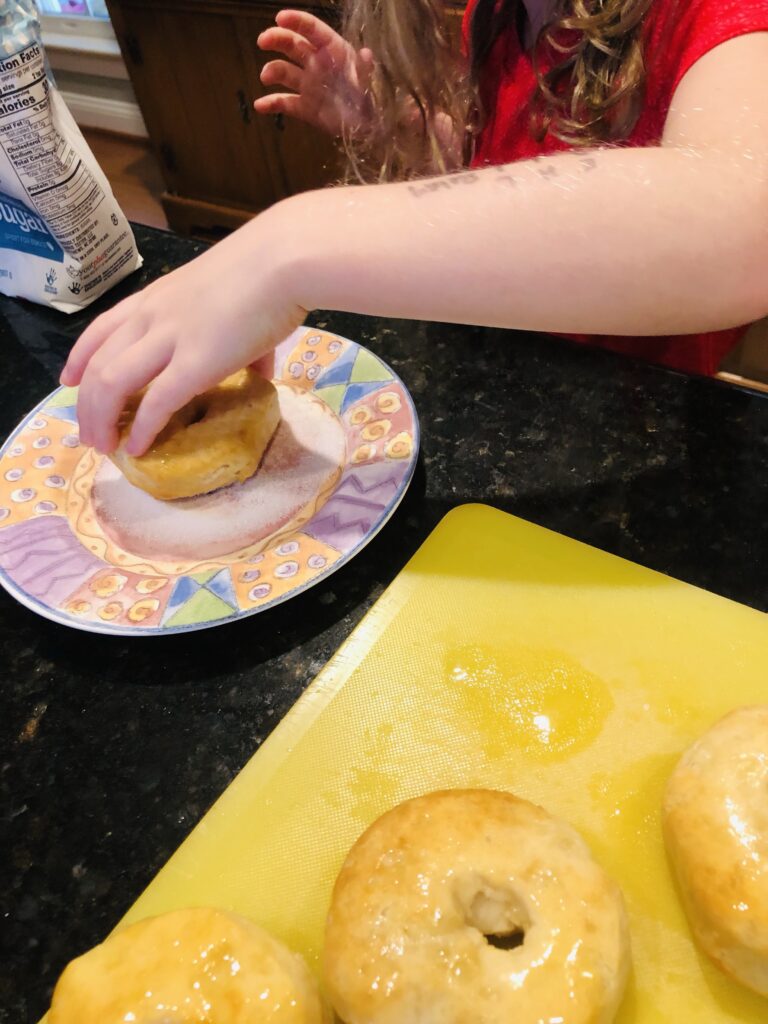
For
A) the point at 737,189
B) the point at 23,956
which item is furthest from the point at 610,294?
the point at 23,956

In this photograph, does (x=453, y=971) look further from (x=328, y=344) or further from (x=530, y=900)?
(x=328, y=344)

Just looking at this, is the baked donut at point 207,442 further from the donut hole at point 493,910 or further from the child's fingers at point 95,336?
the donut hole at point 493,910

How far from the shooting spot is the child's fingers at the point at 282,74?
3.16 ft

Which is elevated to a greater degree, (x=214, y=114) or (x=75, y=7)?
(x=75, y=7)

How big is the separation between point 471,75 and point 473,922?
3.37ft

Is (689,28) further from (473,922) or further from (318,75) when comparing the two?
(473,922)

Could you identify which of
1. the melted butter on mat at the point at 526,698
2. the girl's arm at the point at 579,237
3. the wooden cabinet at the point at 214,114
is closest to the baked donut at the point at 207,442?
the girl's arm at the point at 579,237

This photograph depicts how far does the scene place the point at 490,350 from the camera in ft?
2.93

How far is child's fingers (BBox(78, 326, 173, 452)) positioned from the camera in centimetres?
64

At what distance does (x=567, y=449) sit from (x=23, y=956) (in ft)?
1.98

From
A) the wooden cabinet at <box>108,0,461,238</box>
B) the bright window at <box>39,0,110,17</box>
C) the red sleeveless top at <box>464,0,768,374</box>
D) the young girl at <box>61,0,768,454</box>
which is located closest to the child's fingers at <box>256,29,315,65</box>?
the red sleeveless top at <box>464,0,768,374</box>

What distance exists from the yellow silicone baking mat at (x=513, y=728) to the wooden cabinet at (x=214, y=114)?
1854mm

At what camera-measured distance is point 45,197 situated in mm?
971

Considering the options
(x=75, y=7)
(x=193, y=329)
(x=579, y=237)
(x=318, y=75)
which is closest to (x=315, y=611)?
(x=193, y=329)
